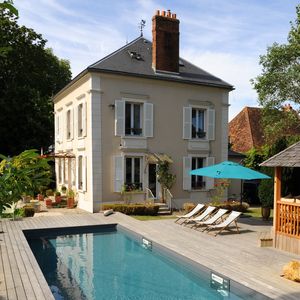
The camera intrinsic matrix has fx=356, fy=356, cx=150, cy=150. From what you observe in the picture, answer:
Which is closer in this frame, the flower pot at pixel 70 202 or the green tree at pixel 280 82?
the flower pot at pixel 70 202

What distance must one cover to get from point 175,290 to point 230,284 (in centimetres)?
133

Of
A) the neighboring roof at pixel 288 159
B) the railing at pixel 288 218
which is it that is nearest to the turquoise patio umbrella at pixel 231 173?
the neighboring roof at pixel 288 159

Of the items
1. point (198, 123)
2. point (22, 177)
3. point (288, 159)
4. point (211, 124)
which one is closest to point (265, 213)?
point (288, 159)

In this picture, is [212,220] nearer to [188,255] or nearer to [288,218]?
[288,218]

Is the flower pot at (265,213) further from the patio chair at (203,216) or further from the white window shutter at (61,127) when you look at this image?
the white window shutter at (61,127)

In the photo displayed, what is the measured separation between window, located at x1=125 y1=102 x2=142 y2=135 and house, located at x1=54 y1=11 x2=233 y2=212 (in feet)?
0.18

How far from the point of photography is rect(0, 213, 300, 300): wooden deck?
22.8 feet

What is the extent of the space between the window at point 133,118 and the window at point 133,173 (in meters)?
1.49

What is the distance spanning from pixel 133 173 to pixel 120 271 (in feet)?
31.5

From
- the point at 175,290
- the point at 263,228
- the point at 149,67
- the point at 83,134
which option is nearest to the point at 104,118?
the point at 83,134

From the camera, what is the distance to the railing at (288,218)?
9.87 meters

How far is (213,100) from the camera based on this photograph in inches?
832

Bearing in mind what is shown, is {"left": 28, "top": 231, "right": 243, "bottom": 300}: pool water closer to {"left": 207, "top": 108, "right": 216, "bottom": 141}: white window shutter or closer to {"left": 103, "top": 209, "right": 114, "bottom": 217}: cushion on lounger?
{"left": 103, "top": 209, "right": 114, "bottom": 217}: cushion on lounger

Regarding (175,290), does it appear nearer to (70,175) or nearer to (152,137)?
(152,137)
